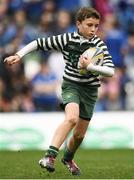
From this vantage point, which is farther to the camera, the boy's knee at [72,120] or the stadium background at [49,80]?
the stadium background at [49,80]

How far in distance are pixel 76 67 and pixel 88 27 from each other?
0.51 meters

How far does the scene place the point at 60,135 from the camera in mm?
9047

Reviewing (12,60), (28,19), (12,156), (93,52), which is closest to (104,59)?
(93,52)

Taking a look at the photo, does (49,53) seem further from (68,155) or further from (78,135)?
(78,135)

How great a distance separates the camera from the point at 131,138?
631 inches

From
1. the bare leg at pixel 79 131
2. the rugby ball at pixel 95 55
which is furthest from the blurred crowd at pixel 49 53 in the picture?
the rugby ball at pixel 95 55

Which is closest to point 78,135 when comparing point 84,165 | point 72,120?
point 72,120

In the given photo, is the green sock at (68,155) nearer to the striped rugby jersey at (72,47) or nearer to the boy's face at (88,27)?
the striped rugby jersey at (72,47)

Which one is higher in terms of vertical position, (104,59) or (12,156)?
(104,59)

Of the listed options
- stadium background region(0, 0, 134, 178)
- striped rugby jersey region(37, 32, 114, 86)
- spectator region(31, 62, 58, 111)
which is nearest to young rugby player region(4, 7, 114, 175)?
striped rugby jersey region(37, 32, 114, 86)

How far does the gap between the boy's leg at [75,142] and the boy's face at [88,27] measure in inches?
43.7

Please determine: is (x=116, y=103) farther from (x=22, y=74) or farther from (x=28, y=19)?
(x=28, y=19)

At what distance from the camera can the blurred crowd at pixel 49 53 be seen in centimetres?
1672

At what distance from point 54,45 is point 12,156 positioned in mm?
4272
